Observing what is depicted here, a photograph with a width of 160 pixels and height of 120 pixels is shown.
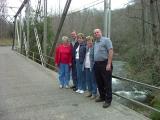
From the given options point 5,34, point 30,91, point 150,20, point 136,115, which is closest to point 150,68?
point 150,20

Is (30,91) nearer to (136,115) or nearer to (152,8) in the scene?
(136,115)

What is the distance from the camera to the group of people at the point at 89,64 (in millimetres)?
8008

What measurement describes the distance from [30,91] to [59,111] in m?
3.03

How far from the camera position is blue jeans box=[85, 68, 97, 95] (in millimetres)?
8868

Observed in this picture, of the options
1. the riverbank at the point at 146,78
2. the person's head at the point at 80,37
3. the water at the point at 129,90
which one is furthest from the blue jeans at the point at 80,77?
the water at the point at 129,90

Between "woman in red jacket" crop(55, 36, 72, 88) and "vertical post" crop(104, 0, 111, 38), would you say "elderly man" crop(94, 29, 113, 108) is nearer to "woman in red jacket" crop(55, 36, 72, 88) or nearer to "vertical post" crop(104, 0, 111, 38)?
"vertical post" crop(104, 0, 111, 38)

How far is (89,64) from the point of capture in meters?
9.04

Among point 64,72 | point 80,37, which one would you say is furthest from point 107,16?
point 64,72

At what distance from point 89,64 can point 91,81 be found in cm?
45

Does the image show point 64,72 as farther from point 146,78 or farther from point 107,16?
point 146,78

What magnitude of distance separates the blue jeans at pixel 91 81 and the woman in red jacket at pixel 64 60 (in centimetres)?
139

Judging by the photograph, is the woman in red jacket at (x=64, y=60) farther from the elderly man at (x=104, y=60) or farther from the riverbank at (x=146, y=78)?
the riverbank at (x=146, y=78)

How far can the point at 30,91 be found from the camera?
10609 mm

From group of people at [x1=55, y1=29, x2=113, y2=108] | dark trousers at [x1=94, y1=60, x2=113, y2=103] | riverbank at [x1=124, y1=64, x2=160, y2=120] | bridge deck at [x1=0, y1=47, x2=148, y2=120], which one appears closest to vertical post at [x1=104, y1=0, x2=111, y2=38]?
group of people at [x1=55, y1=29, x2=113, y2=108]
